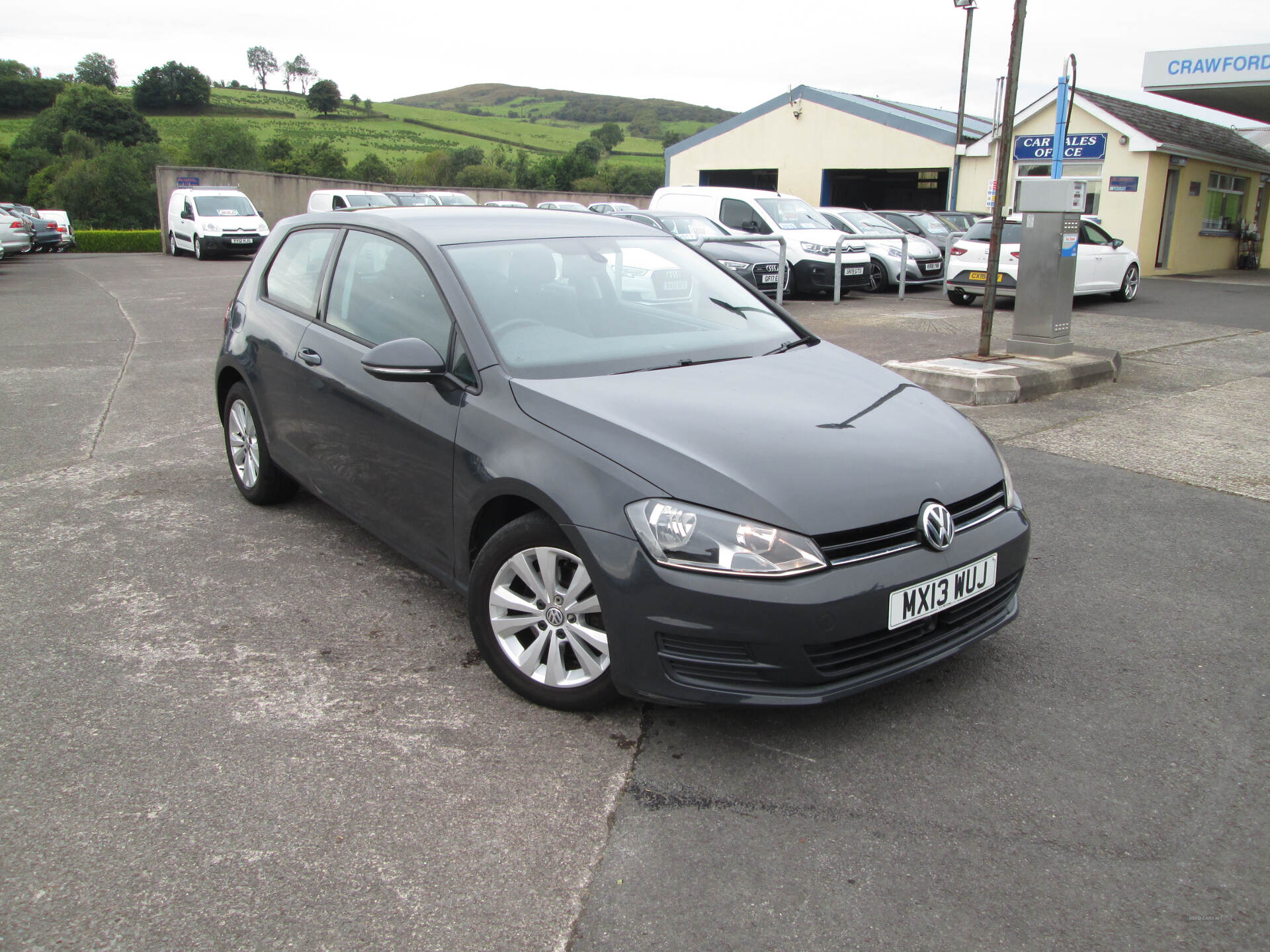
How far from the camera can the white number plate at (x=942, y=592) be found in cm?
289

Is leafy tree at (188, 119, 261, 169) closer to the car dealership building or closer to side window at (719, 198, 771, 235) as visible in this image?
the car dealership building

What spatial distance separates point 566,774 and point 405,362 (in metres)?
1.51

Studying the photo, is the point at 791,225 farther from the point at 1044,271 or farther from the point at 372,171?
the point at 372,171

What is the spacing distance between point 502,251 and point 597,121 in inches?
5174

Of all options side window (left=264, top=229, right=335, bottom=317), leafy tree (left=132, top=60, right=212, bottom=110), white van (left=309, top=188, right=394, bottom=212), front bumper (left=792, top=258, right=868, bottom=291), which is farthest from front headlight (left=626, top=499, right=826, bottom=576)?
leafy tree (left=132, top=60, right=212, bottom=110)

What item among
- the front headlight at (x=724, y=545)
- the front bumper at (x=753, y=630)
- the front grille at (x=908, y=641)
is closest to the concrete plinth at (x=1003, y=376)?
the front grille at (x=908, y=641)

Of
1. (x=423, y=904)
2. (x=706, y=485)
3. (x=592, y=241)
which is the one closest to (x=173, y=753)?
(x=423, y=904)

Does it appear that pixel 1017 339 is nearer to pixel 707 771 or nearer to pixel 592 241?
pixel 592 241

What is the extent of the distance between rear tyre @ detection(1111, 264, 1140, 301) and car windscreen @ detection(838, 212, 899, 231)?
14.6 feet

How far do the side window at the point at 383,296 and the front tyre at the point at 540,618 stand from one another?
889 millimetres

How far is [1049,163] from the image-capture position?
18.4 metres

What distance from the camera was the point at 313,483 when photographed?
4.60 meters

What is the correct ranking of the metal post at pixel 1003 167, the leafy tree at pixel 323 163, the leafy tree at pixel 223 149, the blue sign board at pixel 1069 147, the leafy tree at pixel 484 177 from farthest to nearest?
1. the leafy tree at pixel 223 149
2. the leafy tree at pixel 323 163
3. the leafy tree at pixel 484 177
4. the blue sign board at pixel 1069 147
5. the metal post at pixel 1003 167

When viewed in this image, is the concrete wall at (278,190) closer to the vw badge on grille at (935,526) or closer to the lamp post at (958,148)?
the lamp post at (958,148)
